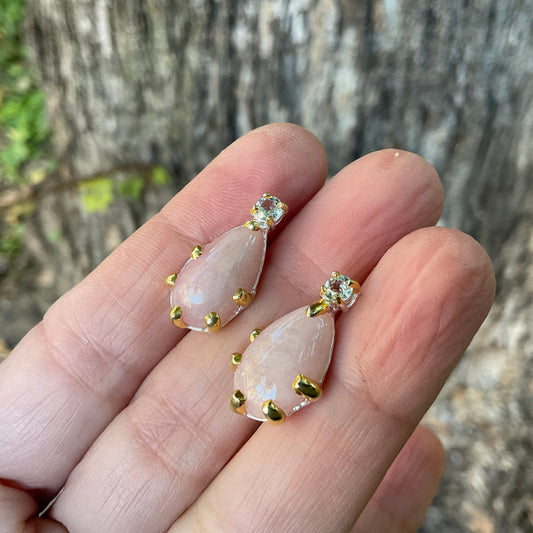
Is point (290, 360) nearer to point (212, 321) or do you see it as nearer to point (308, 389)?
point (308, 389)

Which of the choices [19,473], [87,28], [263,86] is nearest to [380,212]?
[263,86]

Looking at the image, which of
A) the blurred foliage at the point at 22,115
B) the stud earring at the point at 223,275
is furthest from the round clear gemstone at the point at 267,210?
the blurred foliage at the point at 22,115

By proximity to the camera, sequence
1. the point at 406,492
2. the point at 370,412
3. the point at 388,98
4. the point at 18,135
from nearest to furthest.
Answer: the point at 370,412
the point at 406,492
the point at 388,98
the point at 18,135

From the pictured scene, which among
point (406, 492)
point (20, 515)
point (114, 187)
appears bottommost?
point (406, 492)

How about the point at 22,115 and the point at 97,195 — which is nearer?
the point at 97,195

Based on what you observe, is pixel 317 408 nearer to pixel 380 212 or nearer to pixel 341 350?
pixel 341 350

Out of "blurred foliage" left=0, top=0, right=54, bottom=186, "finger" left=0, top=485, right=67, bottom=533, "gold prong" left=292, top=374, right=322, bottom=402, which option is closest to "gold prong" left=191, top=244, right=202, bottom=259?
"gold prong" left=292, top=374, right=322, bottom=402

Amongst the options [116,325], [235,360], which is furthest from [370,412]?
[116,325]

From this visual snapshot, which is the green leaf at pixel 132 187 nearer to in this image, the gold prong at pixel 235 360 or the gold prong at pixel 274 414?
the gold prong at pixel 235 360
